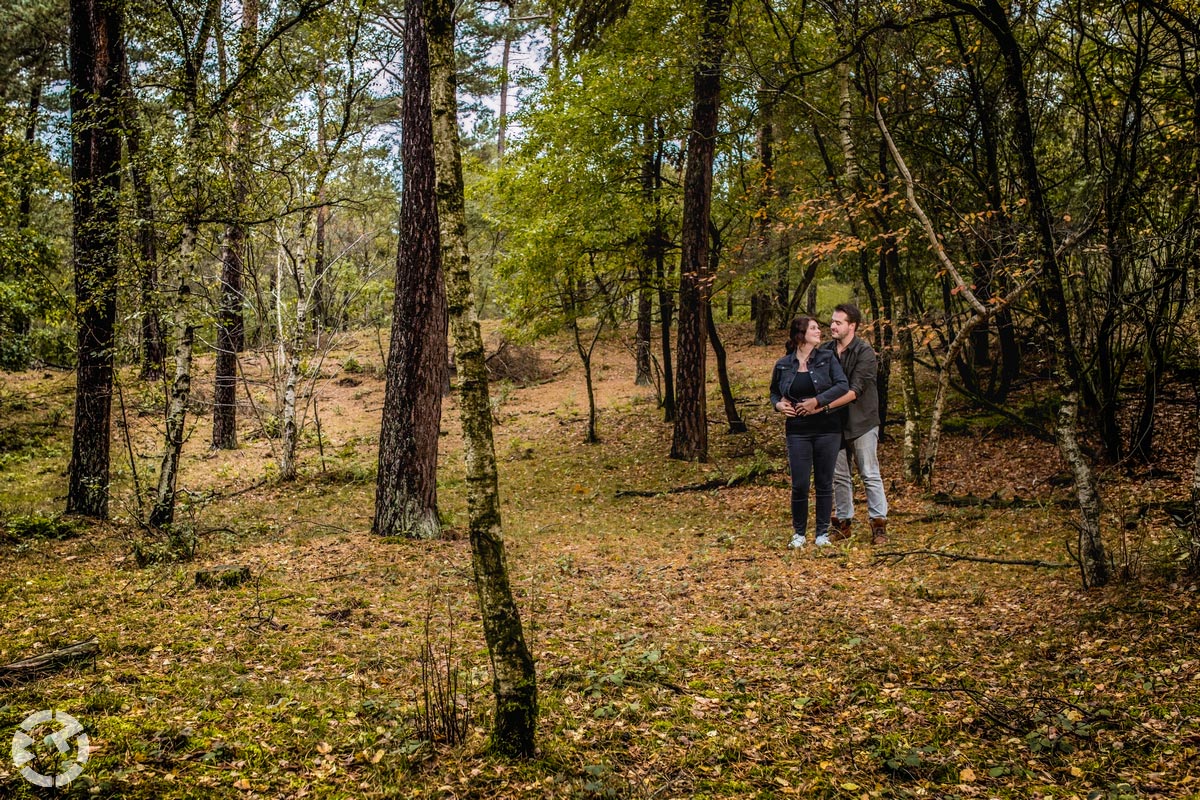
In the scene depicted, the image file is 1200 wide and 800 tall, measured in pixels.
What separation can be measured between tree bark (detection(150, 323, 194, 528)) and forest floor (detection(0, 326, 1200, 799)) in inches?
10.8

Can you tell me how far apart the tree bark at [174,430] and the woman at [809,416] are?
624 cm

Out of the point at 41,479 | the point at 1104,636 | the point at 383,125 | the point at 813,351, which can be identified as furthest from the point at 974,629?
the point at 383,125

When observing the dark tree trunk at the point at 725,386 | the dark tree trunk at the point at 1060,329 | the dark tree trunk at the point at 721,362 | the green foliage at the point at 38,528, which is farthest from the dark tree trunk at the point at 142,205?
the dark tree trunk at the point at 725,386

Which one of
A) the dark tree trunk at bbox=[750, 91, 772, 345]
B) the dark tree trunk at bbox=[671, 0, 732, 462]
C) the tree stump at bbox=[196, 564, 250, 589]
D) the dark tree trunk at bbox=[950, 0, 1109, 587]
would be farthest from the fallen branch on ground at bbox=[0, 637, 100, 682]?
the dark tree trunk at bbox=[671, 0, 732, 462]

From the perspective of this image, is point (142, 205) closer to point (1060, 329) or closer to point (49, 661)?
point (49, 661)

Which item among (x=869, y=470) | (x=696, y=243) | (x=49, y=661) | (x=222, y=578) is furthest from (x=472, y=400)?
(x=696, y=243)

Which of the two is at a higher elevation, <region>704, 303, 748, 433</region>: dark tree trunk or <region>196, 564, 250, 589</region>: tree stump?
<region>704, 303, 748, 433</region>: dark tree trunk

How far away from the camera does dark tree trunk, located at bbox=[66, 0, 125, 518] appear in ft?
25.0

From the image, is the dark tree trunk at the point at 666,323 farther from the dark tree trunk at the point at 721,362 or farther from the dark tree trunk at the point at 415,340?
the dark tree trunk at the point at 415,340

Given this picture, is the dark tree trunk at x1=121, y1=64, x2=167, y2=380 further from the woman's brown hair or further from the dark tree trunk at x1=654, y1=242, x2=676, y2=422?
the dark tree trunk at x1=654, y1=242, x2=676, y2=422

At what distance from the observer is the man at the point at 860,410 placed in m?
7.03

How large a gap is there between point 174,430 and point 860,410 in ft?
23.5

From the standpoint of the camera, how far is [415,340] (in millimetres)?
7918

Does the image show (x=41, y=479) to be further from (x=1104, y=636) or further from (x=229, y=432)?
(x=1104, y=636)
